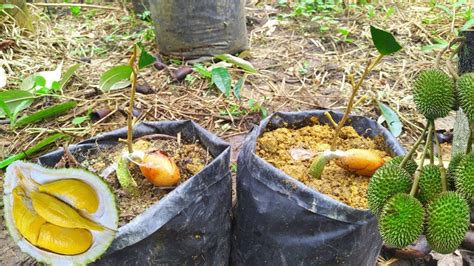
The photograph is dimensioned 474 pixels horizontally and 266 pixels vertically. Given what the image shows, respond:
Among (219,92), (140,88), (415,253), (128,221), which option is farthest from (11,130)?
(415,253)

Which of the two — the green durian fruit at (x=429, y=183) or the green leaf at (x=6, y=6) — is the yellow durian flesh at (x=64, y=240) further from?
the green leaf at (x=6, y=6)

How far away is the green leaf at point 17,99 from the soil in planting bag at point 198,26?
2.88ft

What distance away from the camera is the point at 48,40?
3236 millimetres

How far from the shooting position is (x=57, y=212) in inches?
42.6

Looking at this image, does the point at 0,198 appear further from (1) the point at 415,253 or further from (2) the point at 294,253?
(1) the point at 415,253

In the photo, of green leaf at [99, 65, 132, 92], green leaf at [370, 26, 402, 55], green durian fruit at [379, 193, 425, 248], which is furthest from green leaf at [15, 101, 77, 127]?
green durian fruit at [379, 193, 425, 248]

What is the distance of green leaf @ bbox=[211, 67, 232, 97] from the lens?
2391mm

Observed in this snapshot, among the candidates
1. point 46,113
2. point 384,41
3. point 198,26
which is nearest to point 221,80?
point 198,26

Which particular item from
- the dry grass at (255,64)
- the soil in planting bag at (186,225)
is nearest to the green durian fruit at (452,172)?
the soil in planting bag at (186,225)

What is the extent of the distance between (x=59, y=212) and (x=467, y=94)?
0.87 meters

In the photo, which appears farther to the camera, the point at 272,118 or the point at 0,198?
the point at 0,198

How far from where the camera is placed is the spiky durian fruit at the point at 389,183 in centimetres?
78

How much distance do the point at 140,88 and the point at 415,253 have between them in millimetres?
1604

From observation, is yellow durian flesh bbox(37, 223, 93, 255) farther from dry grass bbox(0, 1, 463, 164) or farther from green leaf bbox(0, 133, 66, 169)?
dry grass bbox(0, 1, 463, 164)
